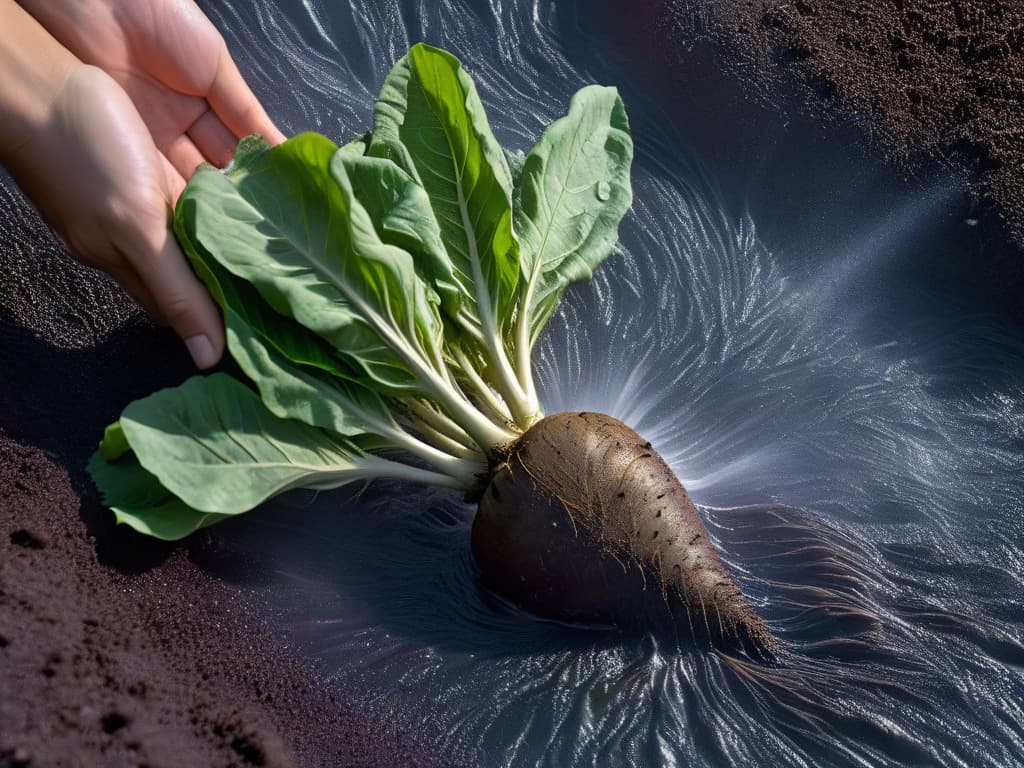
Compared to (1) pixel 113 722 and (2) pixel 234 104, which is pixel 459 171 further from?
(1) pixel 113 722

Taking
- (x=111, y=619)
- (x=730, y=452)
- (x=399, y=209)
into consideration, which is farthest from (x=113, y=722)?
(x=730, y=452)

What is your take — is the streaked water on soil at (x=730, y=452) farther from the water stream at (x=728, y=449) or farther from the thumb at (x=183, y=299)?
the thumb at (x=183, y=299)

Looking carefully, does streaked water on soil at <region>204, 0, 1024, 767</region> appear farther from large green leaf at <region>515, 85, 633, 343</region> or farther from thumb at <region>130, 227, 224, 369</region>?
thumb at <region>130, 227, 224, 369</region>

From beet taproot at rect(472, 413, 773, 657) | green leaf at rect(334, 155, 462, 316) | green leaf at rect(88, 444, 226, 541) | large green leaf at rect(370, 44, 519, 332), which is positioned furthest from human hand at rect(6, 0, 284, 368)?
beet taproot at rect(472, 413, 773, 657)

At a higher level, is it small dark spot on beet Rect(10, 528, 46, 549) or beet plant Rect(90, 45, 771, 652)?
beet plant Rect(90, 45, 771, 652)

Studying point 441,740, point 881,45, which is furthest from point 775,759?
point 881,45
